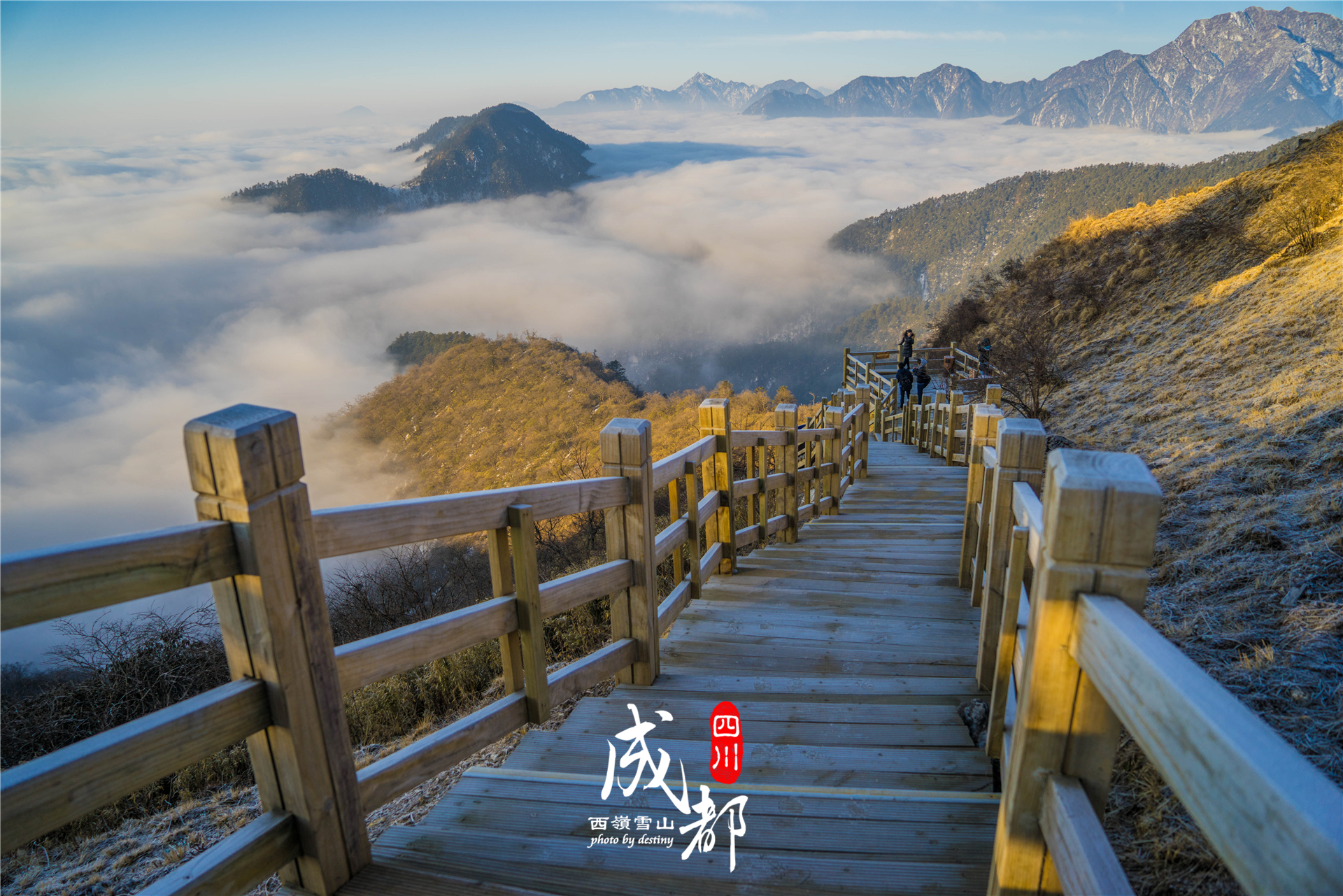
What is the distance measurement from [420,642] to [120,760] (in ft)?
2.70

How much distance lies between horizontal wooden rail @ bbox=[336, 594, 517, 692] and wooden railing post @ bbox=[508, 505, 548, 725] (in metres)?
0.05

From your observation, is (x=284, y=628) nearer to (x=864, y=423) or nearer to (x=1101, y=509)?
(x=1101, y=509)

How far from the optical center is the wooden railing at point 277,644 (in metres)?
1.34

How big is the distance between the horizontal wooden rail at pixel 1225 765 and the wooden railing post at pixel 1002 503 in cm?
186

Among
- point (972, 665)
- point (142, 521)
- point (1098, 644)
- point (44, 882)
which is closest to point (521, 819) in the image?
point (1098, 644)

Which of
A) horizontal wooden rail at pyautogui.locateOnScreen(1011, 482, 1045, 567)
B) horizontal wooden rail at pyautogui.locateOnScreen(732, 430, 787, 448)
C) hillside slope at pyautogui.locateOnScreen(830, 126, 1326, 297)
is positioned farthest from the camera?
hillside slope at pyautogui.locateOnScreen(830, 126, 1326, 297)

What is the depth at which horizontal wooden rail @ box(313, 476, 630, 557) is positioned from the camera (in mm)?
1888

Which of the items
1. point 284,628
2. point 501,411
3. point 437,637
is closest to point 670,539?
point 437,637

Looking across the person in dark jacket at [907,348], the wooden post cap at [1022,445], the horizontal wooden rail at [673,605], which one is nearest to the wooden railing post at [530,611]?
the horizontal wooden rail at [673,605]

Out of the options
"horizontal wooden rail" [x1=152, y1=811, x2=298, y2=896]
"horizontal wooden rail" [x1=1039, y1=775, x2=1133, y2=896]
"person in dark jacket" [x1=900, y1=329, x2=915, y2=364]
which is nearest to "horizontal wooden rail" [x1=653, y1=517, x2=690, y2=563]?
"horizontal wooden rail" [x1=152, y1=811, x2=298, y2=896]

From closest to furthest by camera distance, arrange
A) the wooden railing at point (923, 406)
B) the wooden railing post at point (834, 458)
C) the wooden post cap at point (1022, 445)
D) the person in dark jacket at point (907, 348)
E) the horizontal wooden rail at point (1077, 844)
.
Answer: the horizontal wooden rail at point (1077, 844) → the wooden post cap at point (1022, 445) → the wooden railing post at point (834, 458) → the wooden railing at point (923, 406) → the person in dark jacket at point (907, 348)

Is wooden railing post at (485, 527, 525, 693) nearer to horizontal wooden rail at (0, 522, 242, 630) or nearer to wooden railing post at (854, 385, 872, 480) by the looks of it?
horizontal wooden rail at (0, 522, 242, 630)

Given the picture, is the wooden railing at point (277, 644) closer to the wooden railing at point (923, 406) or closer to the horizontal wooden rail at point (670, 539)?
the horizontal wooden rail at point (670, 539)

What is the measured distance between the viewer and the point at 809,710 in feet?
10.1
